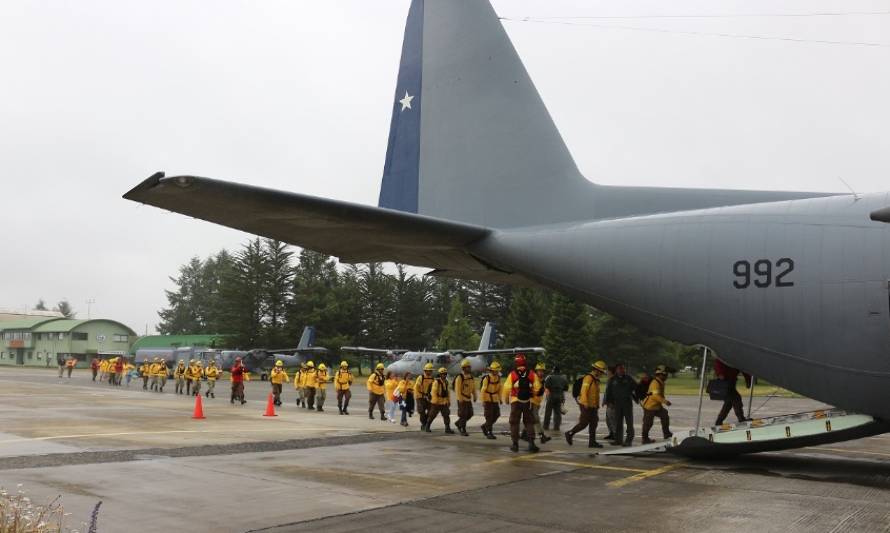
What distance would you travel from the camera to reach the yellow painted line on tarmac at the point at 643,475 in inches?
366

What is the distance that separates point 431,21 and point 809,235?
701 cm

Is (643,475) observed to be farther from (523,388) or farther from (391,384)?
(391,384)

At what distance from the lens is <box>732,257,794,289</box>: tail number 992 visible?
8938 mm

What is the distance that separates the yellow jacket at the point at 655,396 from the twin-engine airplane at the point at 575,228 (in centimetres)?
348

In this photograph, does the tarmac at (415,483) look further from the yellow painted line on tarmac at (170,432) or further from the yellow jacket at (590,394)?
the yellow jacket at (590,394)

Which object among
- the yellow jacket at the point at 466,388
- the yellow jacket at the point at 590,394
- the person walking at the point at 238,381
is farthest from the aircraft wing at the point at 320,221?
the person walking at the point at 238,381

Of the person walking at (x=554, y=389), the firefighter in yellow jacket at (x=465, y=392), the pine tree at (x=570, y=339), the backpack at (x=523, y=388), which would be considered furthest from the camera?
the pine tree at (x=570, y=339)

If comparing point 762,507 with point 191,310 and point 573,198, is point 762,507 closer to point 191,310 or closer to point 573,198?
point 573,198

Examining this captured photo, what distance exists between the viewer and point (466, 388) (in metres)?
14.9

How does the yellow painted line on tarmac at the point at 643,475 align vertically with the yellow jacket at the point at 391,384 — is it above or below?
below

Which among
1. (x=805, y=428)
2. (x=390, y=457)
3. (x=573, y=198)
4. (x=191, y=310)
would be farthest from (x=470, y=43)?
(x=191, y=310)

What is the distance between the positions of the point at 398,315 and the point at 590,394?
69.2m

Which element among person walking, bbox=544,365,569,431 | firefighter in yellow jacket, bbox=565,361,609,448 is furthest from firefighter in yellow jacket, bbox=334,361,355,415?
firefighter in yellow jacket, bbox=565,361,609,448

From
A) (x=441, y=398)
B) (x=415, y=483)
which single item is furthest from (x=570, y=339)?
(x=415, y=483)
